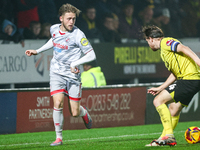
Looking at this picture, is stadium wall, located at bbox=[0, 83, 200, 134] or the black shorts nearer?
the black shorts

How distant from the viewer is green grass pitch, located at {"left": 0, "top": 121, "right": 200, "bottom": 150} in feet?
18.8

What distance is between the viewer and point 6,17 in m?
9.61

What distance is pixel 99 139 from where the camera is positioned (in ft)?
23.1

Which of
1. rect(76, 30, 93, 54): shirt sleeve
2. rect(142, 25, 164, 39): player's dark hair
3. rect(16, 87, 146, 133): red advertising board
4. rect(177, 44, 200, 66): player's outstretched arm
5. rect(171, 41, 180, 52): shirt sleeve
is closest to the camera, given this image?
rect(177, 44, 200, 66): player's outstretched arm

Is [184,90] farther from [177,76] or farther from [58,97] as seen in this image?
[58,97]

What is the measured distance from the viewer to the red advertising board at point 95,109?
325 inches

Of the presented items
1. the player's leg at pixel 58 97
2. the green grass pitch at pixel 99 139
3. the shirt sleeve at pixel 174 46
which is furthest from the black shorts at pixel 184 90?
the player's leg at pixel 58 97

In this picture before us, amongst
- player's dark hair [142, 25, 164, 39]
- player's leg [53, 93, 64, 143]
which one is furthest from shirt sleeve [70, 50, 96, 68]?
player's dark hair [142, 25, 164, 39]

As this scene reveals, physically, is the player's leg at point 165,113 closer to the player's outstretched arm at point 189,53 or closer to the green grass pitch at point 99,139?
the green grass pitch at point 99,139

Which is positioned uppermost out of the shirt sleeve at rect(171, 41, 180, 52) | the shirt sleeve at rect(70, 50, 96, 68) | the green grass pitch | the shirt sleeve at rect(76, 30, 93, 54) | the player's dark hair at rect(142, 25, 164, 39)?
the player's dark hair at rect(142, 25, 164, 39)

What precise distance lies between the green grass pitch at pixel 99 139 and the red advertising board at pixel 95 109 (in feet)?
0.90

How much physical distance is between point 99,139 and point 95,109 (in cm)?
206

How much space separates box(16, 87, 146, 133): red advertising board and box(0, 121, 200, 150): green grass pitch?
274 millimetres

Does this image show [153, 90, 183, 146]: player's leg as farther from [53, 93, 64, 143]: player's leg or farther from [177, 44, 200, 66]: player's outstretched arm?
Answer: [53, 93, 64, 143]: player's leg
